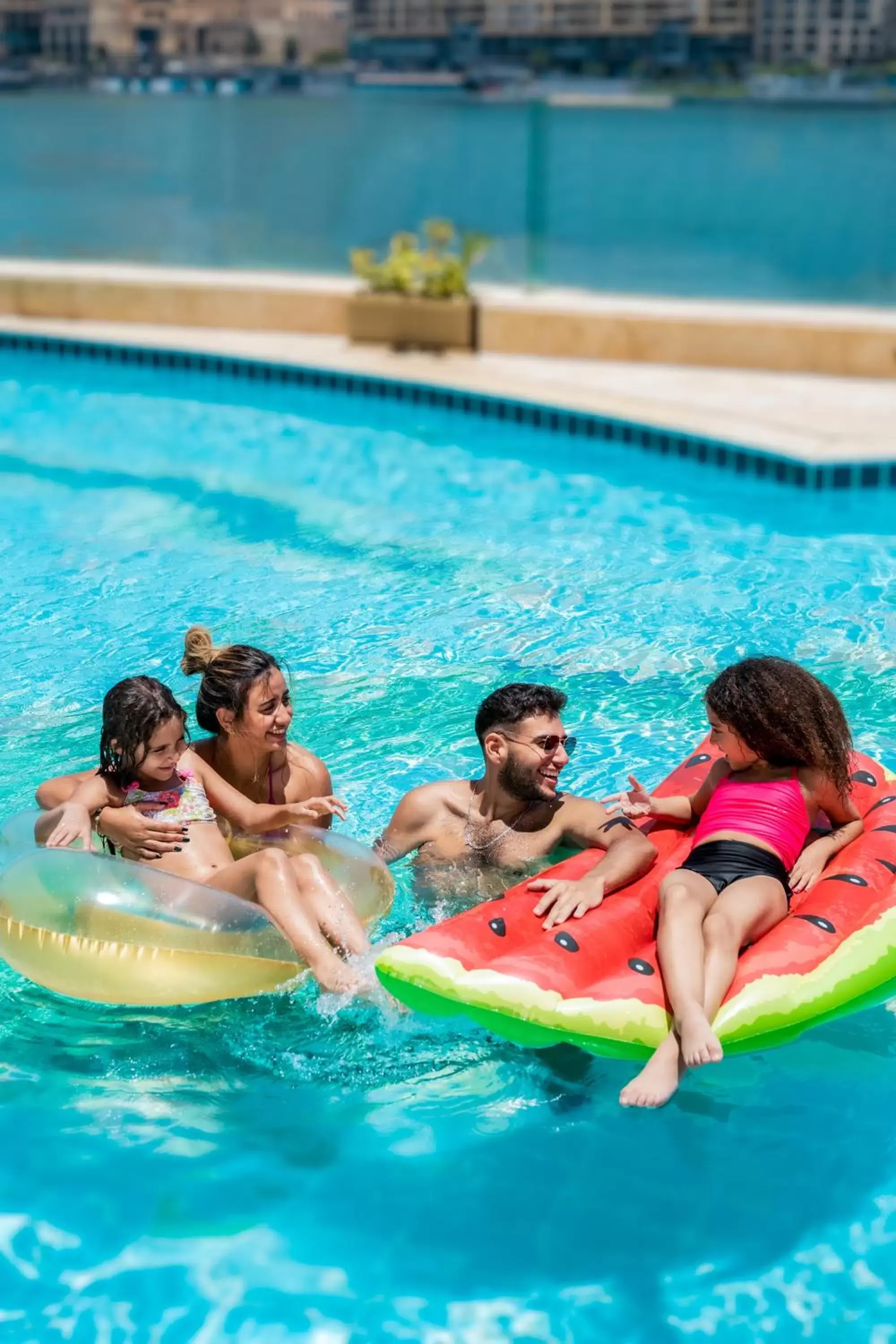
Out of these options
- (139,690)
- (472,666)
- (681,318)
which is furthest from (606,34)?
(139,690)

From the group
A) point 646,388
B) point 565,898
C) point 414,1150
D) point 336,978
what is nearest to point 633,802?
point 565,898

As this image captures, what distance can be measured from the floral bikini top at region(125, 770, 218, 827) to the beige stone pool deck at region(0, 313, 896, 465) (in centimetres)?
469

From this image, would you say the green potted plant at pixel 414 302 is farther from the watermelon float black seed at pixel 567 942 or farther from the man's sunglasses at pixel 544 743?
the watermelon float black seed at pixel 567 942

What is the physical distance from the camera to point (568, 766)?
5.11m

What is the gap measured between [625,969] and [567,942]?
15 cm

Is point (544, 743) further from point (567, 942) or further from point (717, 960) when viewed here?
point (717, 960)

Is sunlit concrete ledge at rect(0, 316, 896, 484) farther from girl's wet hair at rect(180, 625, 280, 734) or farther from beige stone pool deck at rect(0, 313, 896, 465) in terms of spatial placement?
girl's wet hair at rect(180, 625, 280, 734)

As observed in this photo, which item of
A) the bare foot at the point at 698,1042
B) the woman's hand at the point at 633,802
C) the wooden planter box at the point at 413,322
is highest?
the wooden planter box at the point at 413,322

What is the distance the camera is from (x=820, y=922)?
3.30 meters

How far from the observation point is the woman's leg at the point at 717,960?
2855mm

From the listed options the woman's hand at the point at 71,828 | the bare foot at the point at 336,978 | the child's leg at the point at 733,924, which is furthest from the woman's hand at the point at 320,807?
the child's leg at the point at 733,924

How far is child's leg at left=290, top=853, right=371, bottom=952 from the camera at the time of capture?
339 centimetres

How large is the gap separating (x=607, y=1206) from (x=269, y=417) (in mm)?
7335

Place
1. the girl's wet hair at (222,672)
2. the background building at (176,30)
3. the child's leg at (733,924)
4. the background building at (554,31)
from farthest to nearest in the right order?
the background building at (176,30)
the background building at (554,31)
the girl's wet hair at (222,672)
the child's leg at (733,924)
